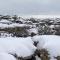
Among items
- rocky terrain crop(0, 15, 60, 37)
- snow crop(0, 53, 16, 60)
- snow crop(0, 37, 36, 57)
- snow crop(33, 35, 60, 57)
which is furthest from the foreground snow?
rocky terrain crop(0, 15, 60, 37)

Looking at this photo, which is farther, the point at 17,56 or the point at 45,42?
the point at 45,42

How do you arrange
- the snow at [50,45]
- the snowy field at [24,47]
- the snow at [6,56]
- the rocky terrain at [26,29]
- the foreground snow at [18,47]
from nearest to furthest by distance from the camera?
1. the snow at [6,56]
2. the snowy field at [24,47]
3. the foreground snow at [18,47]
4. the snow at [50,45]
5. the rocky terrain at [26,29]

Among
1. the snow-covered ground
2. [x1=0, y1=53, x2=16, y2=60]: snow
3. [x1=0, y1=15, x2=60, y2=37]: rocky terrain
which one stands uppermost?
[x1=0, y1=53, x2=16, y2=60]: snow

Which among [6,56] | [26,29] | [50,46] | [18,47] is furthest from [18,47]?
[26,29]

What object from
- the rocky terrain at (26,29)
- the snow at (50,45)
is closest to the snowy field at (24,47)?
the snow at (50,45)

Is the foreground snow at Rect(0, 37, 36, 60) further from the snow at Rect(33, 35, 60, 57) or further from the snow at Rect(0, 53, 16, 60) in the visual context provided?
the snow at Rect(33, 35, 60, 57)

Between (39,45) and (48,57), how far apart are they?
82 centimetres

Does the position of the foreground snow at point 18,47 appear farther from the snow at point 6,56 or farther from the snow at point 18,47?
the snow at point 6,56

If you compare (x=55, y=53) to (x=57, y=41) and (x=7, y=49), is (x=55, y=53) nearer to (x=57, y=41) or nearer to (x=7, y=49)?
(x=57, y=41)

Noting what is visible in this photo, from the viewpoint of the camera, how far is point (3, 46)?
8234 millimetres

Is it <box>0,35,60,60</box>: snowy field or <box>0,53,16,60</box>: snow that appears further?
<box>0,35,60,60</box>: snowy field

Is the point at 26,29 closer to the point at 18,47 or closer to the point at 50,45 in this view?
the point at 50,45

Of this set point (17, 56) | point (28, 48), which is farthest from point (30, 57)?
point (17, 56)

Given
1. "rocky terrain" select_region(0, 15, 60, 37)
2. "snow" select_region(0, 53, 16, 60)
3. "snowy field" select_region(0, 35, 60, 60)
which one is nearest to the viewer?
"snow" select_region(0, 53, 16, 60)
